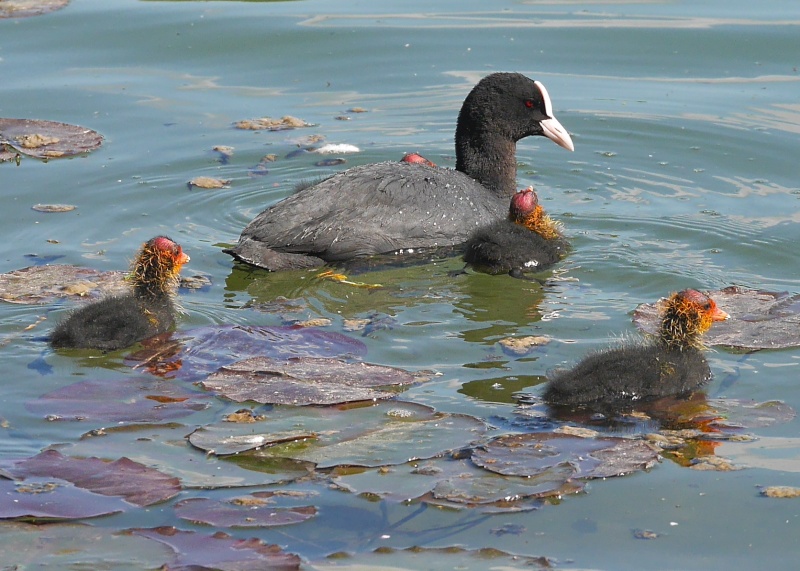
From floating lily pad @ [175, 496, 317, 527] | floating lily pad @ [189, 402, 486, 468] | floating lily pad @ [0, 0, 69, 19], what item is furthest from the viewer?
floating lily pad @ [0, 0, 69, 19]

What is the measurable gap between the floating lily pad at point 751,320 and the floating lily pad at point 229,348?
5.66 ft

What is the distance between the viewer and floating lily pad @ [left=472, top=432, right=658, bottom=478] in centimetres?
511

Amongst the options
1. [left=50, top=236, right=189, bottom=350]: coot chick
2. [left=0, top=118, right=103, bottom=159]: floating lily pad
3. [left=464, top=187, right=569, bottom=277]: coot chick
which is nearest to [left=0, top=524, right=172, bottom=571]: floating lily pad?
[left=50, top=236, right=189, bottom=350]: coot chick

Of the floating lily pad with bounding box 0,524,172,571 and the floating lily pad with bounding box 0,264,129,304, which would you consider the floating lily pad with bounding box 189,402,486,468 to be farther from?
the floating lily pad with bounding box 0,264,129,304

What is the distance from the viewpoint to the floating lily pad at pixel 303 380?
5855 mm

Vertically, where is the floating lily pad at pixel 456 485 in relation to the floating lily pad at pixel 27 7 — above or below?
below

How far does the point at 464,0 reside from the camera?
14.9 m

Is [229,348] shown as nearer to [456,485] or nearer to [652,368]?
[456,485]

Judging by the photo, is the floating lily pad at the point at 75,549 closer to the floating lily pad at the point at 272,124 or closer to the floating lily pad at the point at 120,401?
the floating lily pad at the point at 120,401

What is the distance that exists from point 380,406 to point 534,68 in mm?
7348

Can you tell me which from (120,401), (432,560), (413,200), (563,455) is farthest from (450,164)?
(432,560)

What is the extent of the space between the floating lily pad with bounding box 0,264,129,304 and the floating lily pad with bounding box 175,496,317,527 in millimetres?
2673

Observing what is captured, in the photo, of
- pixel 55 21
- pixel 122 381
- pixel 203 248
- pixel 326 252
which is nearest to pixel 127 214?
Answer: pixel 203 248

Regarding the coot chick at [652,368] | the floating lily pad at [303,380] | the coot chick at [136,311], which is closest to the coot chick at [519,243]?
the coot chick at [652,368]
